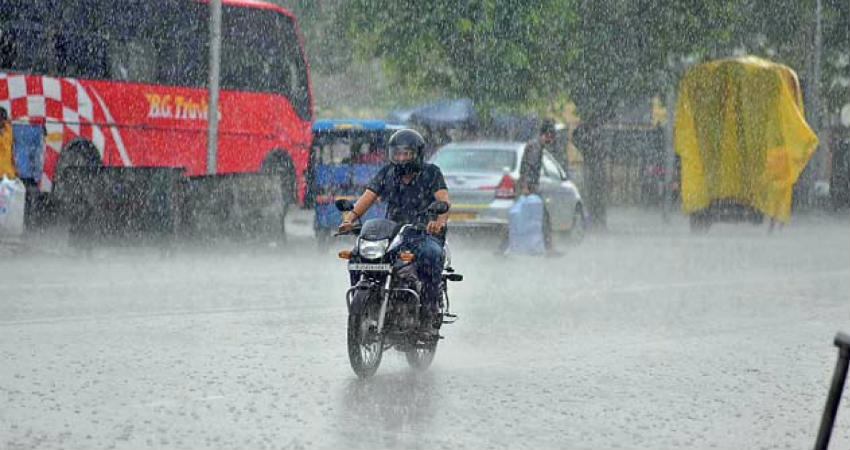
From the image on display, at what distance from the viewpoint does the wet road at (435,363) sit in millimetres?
8250

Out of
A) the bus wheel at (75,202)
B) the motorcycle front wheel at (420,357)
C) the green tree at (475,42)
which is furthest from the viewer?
the green tree at (475,42)

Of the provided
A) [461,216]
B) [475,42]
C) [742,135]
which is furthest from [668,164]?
[461,216]

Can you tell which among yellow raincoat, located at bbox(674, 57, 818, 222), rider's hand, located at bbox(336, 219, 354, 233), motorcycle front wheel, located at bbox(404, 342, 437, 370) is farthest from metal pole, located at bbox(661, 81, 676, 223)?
rider's hand, located at bbox(336, 219, 354, 233)

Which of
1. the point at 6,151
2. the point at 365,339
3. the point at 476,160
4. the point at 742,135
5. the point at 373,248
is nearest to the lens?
the point at 365,339

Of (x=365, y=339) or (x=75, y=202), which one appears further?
(x=75, y=202)

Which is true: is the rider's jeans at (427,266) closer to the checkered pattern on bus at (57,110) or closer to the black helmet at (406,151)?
the black helmet at (406,151)

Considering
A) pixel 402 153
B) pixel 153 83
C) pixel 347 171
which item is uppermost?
pixel 153 83

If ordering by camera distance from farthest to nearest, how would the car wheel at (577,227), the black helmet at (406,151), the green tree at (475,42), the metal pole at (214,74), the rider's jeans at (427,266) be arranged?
the green tree at (475,42), the car wheel at (577,227), the metal pole at (214,74), the black helmet at (406,151), the rider's jeans at (427,266)

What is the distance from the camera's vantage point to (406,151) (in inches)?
420

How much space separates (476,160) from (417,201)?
13.8 meters

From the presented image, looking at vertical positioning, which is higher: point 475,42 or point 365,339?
point 475,42

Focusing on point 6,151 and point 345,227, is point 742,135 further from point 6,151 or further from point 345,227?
point 345,227

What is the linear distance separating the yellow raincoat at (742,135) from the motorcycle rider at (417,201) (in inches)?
761

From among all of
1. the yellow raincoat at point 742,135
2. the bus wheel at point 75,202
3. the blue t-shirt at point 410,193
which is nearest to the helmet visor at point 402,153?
the blue t-shirt at point 410,193
